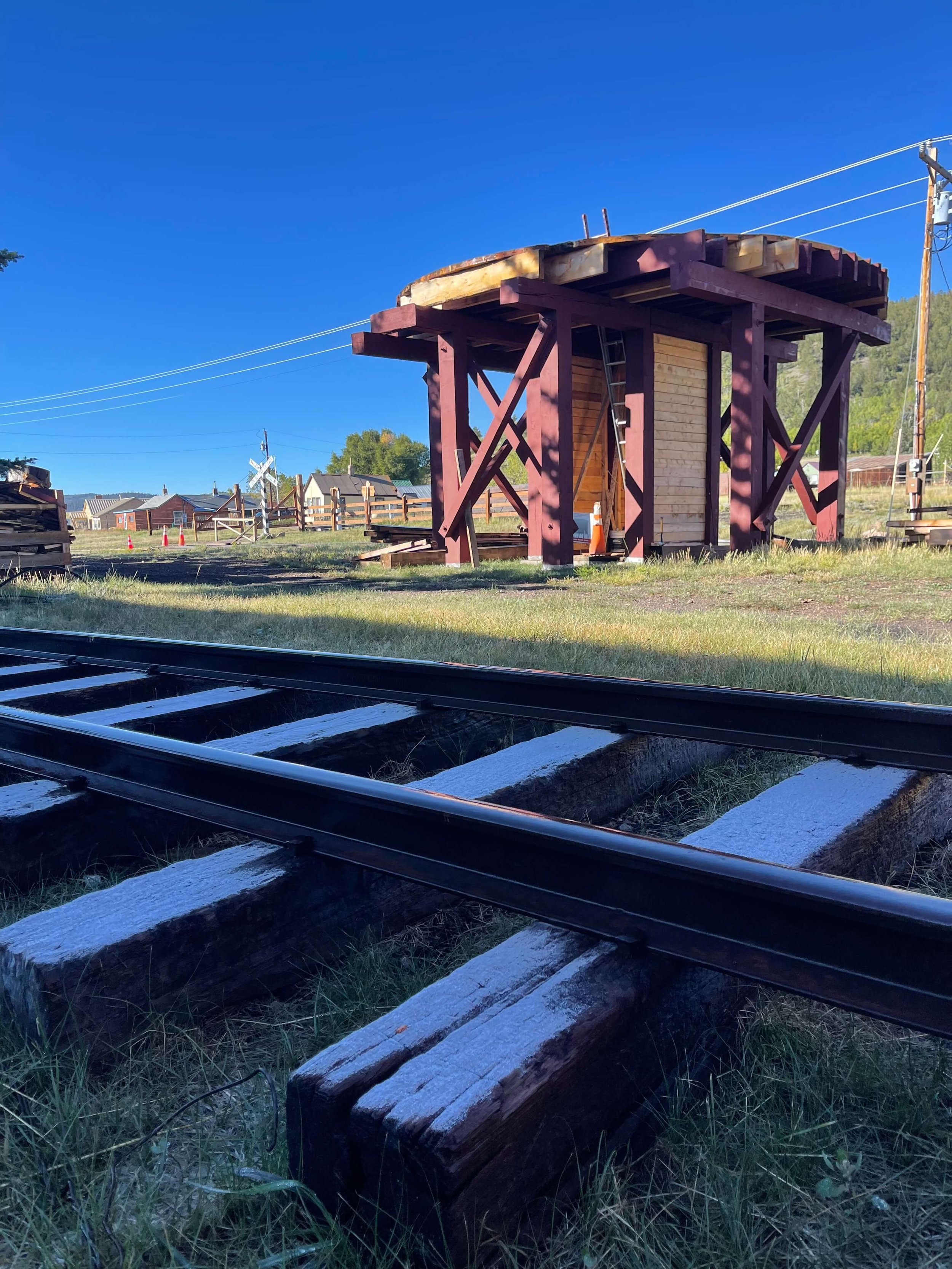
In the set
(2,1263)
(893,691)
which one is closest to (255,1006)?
(2,1263)

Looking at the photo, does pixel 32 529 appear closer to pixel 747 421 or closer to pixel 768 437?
pixel 747 421

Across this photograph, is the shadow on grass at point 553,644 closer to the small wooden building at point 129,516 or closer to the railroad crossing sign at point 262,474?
the railroad crossing sign at point 262,474

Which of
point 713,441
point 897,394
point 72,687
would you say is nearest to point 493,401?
point 713,441

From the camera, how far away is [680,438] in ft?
47.8

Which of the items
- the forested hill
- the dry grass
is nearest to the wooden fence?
the dry grass

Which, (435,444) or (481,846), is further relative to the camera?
(435,444)

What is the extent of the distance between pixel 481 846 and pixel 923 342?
27.6 meters

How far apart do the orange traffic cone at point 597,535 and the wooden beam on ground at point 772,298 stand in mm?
3528

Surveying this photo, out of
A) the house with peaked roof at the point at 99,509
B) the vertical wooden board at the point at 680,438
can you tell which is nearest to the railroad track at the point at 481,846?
the vertical wooden board at the point at 680,438

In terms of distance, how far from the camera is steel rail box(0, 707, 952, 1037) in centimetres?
117

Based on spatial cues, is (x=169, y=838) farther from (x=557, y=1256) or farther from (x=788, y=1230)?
(x=788, y=1230)

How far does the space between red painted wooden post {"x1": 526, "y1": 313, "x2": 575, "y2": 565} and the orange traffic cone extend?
5.39 feet

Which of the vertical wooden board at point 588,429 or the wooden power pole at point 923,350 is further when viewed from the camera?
the wooden power pole at point 923,350

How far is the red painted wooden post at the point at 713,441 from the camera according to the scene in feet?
49.0
